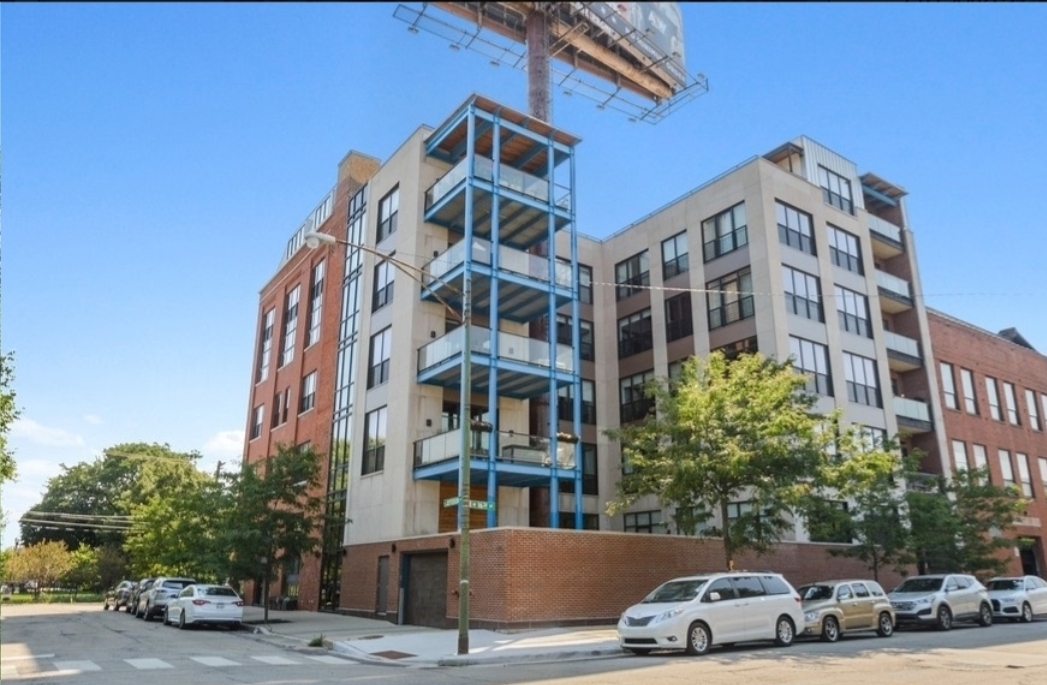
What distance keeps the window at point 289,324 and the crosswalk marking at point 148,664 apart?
Result: 1025 inches

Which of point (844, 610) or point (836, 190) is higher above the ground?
point (836, 190)

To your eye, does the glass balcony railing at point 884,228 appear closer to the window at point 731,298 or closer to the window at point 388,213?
the window at point 731,298

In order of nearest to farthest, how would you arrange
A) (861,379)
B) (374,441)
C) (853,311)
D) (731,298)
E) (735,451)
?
(735,451) → (374,441) → (731,298) → (861,379) → (853,311)

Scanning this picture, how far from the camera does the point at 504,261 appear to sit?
90.0 ft

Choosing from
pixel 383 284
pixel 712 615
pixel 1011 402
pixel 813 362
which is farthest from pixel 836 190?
pixel 712 615

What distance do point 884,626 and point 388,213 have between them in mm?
23360

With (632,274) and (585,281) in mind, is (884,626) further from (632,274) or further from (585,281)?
(585,281)

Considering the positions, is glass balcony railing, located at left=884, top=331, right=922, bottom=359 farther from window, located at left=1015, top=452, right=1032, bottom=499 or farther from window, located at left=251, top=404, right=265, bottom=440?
window, located at left=251, top=404, right=265, bottom=440

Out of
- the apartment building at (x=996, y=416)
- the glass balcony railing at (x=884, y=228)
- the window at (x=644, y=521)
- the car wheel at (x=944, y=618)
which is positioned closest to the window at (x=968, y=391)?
the apartment building at (x=996, y=416)

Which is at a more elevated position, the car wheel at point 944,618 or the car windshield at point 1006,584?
the car windshield at point 1006,584

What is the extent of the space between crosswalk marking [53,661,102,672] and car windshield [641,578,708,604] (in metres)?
10.7

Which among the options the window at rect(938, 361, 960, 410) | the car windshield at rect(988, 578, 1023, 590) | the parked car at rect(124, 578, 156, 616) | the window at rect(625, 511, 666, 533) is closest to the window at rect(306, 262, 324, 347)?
the parked car at rect(124, 578, 156, 616)

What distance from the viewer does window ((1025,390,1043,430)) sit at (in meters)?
42.9

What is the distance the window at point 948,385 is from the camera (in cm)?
3775
